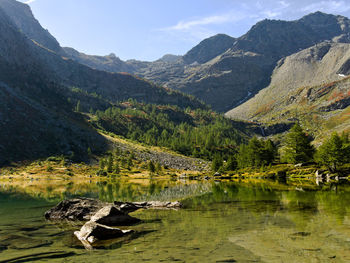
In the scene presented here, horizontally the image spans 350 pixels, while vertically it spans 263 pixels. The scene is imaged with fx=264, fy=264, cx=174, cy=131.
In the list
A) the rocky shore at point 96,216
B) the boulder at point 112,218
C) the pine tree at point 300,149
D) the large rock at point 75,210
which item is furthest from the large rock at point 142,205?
the pine tree at point 300,149

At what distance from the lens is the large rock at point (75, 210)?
29.0m

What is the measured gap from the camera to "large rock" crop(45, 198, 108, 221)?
95.0ft

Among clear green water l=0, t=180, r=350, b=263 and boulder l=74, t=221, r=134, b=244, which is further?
boulder l=74, t=221, r=134, b=244

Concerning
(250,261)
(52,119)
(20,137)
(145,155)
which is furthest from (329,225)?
(52,119)

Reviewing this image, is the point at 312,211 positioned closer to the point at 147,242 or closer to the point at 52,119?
the point at 147,242

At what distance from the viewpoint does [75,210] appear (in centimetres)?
2967

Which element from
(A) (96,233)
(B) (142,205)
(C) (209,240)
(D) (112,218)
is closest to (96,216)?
(D) (112,218)

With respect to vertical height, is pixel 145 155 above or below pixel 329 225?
above

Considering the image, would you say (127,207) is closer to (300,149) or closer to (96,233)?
(96,233)

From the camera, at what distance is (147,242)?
57.3 feet

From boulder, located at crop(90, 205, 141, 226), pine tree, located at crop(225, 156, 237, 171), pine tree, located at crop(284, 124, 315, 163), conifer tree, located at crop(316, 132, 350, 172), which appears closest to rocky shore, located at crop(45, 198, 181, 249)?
boulder, located at crop(90, 205, 141, 226)

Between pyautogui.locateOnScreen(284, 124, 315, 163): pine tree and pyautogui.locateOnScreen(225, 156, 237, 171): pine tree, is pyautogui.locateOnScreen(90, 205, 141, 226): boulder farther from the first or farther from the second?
pyautogui.locateOnScreen(225, 156, 237, 171): pine tree

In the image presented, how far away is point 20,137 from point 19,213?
520 ft

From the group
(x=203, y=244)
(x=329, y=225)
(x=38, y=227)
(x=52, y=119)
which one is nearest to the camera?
(x=203, y=244)
